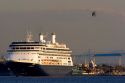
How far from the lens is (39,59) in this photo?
597 feet

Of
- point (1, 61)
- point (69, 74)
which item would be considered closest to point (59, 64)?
point (69, 74)

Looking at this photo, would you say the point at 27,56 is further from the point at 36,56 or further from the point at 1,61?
the point at 1,61

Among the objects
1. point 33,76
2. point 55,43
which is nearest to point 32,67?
point 33,76

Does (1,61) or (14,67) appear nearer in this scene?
(14,67)

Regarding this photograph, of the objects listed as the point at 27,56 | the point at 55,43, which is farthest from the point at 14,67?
the point at 55,43

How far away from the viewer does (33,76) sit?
175 metres

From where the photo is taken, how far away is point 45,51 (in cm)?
18500

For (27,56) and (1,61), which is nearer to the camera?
(27,56)

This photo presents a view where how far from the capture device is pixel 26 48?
18388 centimetres

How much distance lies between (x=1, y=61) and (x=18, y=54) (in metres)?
12.1

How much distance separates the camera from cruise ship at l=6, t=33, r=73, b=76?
177 meters

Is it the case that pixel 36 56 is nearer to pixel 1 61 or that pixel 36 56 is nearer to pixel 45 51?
pixel 45 51

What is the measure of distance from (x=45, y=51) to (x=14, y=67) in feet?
28.8

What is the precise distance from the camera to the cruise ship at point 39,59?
177125mm
